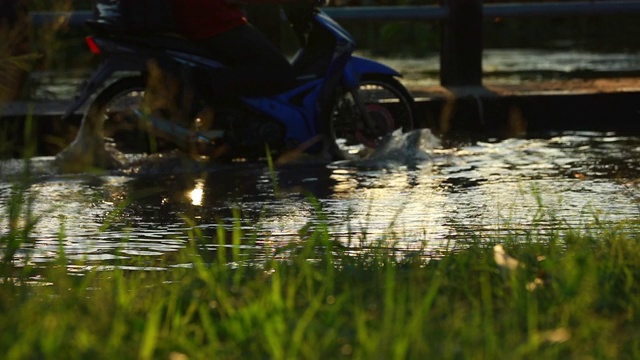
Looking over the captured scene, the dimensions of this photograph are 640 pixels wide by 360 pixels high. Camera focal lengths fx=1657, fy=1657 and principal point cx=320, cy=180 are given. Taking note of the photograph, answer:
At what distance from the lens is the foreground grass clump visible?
388 centimetres

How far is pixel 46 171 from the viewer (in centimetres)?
883

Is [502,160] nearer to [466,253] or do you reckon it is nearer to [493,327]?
[466,253]

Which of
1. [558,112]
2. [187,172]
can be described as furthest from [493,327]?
[558,112]

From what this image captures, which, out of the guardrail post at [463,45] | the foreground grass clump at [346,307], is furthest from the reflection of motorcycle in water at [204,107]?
the foreground grass clump at [346,307]

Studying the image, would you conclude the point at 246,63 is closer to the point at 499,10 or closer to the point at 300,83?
the point at 300,83

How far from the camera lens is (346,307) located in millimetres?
4422

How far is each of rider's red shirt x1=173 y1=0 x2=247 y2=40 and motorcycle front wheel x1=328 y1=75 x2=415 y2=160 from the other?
35.7 inches

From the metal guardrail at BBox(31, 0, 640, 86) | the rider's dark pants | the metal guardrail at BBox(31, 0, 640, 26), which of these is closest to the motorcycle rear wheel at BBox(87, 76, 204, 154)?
the rider's dark pants

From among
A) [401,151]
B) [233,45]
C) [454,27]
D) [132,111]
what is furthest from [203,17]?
[454,27]

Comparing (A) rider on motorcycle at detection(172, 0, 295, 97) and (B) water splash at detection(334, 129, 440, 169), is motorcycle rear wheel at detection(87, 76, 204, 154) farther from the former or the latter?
(B) water splash at detection(334, 129, 440, 169)

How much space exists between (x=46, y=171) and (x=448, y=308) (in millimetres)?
4724

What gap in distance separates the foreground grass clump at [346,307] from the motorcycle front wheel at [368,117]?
13.1 feet

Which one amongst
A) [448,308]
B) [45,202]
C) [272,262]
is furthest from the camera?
[45,202]

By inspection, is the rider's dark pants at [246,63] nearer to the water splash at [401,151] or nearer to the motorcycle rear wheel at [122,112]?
the motorcycle rear wheel at [122,112]
